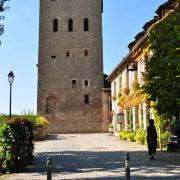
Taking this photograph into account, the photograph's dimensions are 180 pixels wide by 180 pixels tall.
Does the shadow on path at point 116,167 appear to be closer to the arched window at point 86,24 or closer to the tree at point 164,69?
the tree at point 164,69

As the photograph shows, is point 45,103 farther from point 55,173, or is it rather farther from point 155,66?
point 55,173

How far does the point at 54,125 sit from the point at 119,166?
40.6 meters

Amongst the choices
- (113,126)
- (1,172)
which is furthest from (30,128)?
(113,126)

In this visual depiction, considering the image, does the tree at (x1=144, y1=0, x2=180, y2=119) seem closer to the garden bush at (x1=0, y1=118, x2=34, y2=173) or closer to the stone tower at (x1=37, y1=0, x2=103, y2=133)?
the garden bush at (x1=0, y1=118, x2=34, y2=173)

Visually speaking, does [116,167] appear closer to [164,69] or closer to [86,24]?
[164,69]

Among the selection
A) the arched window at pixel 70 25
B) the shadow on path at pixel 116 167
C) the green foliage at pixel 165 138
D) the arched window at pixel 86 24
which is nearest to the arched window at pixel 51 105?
the arched window at pixel 70 25

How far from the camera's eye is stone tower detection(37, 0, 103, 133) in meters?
54.9

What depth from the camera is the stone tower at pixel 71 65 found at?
54906mm

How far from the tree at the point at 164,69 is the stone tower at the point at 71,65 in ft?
118

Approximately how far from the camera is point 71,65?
55.9 meters

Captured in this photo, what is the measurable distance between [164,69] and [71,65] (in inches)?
1540

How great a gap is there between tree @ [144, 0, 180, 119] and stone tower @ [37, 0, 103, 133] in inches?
1413

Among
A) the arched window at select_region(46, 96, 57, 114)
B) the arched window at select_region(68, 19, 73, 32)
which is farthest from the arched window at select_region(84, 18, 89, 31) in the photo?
the arched window at select_region(46, 96, 57, 114)

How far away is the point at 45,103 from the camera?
54594mm
